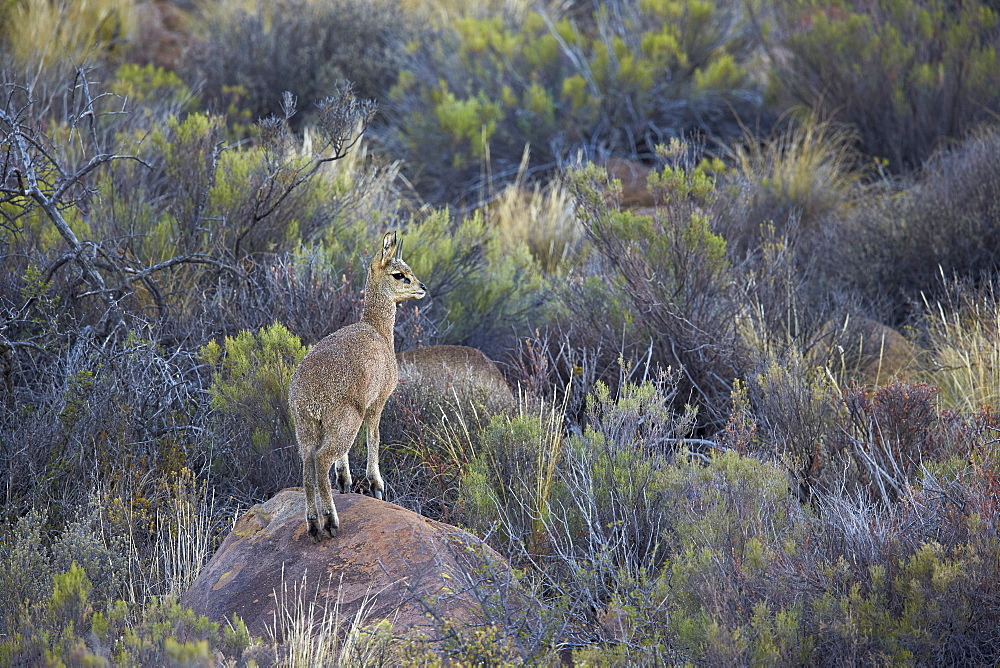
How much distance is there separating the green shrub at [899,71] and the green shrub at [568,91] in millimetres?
957

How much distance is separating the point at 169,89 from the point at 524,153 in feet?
15.4

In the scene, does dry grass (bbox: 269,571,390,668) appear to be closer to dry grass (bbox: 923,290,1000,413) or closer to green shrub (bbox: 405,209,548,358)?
green shrub (bbox: 405,209,548,358)

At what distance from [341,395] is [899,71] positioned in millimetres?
10416

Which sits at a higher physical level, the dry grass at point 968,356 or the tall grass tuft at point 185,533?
the tall grass tuft at point 185,533

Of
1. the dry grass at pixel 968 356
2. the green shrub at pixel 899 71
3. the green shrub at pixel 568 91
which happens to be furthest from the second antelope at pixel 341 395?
the green shrub at pixel 899 71

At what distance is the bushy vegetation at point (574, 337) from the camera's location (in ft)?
13.0

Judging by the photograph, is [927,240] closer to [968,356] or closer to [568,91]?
[968,356]

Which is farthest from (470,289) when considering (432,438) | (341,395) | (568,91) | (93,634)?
(568,91)

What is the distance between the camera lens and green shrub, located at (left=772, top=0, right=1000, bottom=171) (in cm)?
1186

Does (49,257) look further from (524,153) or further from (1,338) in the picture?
(524,153)

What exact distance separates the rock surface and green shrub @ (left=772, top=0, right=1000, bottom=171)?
9.60 meters

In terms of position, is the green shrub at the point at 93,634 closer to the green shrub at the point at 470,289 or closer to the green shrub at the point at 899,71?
the green shrub at the point at 470,289

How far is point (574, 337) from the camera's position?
756cm

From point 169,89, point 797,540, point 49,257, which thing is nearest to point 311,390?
point 797,540
